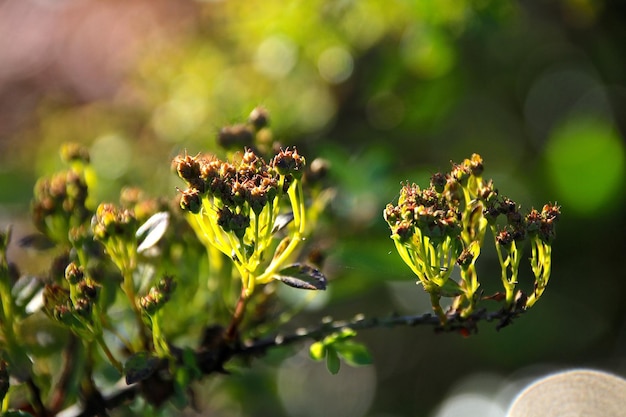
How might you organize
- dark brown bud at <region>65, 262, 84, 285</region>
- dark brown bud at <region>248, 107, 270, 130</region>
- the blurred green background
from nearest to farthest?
1. dark brown bud at <region>65, 262, 84, 285</region>
2. dark brown bud at <region>248, 107, 270, 130</region>
3. the blurred green background

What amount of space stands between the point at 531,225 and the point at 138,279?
1.84ft

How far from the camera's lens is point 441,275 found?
82cm

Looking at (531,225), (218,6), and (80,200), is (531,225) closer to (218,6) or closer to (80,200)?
(80,200)

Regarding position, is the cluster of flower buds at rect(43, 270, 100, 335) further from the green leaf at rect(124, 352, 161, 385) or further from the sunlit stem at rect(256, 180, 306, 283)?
the sunlit stem at rect(256, 180, 306, 283)

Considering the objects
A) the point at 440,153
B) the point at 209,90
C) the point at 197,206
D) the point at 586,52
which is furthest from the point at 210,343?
the point at 586,52

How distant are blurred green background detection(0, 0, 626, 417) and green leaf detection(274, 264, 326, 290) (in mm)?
753

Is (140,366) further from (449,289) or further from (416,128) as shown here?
(416,128)

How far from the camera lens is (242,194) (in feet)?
2.71

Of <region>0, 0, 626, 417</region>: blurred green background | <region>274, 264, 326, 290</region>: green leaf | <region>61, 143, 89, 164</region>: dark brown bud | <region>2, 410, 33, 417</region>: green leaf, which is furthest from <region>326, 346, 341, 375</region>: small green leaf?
<region>0, 0, 626, 417</region>: blurred green background

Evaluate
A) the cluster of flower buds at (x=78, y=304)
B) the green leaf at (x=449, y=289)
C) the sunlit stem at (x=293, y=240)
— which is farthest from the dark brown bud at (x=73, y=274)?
the green leaf at (x=449, y=289)

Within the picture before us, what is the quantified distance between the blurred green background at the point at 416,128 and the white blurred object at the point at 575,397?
12.4 inches

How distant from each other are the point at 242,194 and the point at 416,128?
55.8 inches

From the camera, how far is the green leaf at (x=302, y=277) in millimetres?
875

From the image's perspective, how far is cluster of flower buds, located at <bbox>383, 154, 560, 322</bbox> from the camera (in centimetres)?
80
